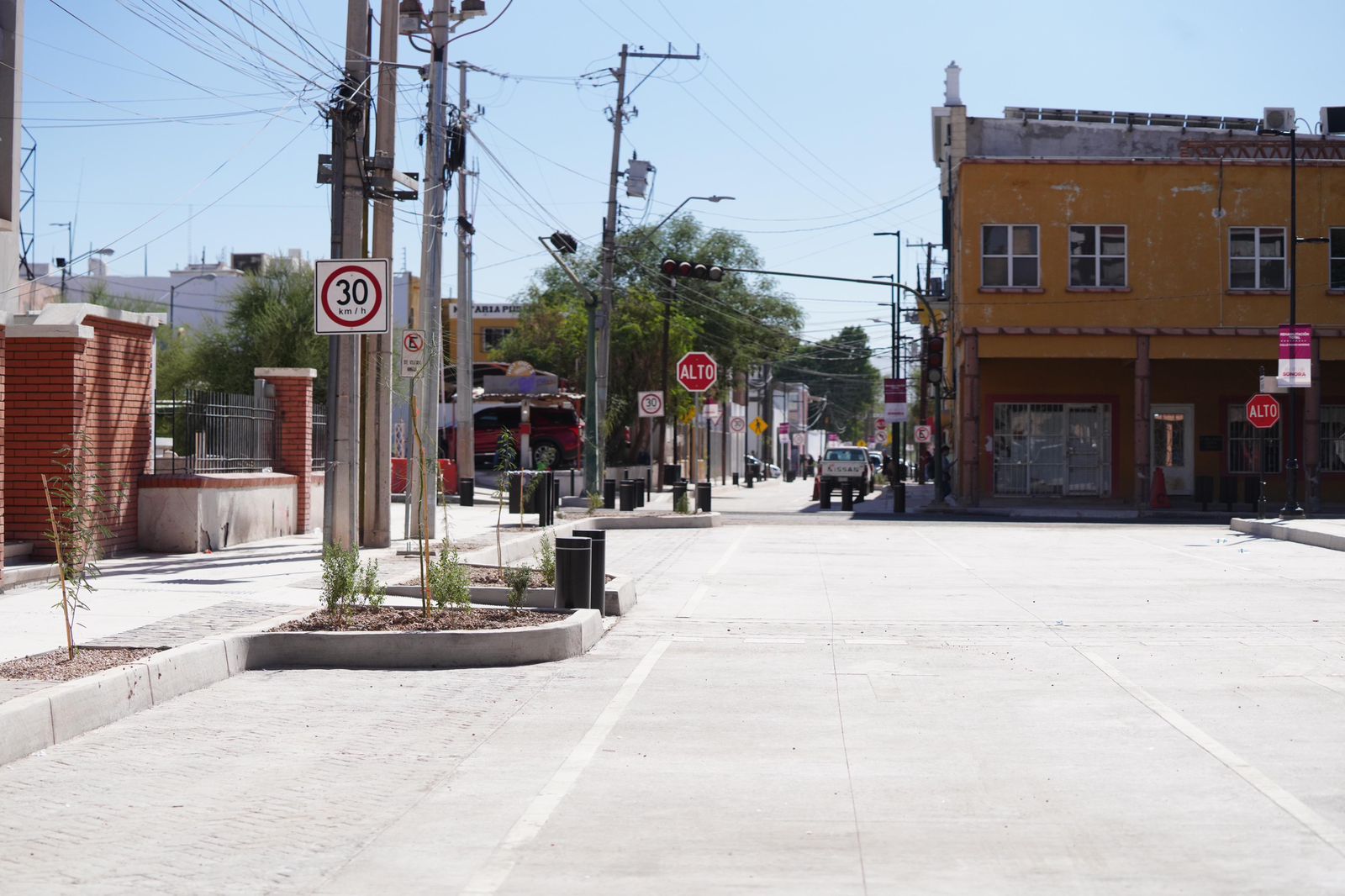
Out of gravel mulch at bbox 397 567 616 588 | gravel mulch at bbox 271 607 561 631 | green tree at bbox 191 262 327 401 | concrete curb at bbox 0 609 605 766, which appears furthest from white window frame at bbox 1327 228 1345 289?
gravel mulch at bbox 271 607 561 631

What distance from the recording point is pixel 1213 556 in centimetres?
2339

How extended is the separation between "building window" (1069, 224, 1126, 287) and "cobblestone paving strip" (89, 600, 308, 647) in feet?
102

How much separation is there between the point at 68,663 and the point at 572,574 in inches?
196

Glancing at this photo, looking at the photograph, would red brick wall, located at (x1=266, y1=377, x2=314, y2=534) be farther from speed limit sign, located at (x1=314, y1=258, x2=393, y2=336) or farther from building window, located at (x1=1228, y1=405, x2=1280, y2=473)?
building window, located at (x1=1228, y1=405, x2=1280, y2=473)

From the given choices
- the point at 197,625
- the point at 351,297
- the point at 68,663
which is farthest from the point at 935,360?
the point at 68,663

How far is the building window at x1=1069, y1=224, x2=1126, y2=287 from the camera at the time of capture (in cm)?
4022

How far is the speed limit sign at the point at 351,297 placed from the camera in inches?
586

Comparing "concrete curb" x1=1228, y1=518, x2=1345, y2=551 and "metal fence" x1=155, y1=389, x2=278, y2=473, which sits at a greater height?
"metal fence" x1=155, y1=389, x2=278, y2=473

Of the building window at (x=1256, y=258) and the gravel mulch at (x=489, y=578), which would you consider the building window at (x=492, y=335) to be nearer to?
the building window at (x=1256, y=258)

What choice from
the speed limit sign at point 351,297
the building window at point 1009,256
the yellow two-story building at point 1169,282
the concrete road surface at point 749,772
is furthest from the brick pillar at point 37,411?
the building window at point 1009,256

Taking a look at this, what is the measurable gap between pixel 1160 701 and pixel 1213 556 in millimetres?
14537

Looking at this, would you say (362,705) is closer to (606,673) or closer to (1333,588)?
(606,673)

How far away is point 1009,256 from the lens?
40281 millimetres

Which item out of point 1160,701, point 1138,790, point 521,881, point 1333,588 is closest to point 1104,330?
point 1333,588
